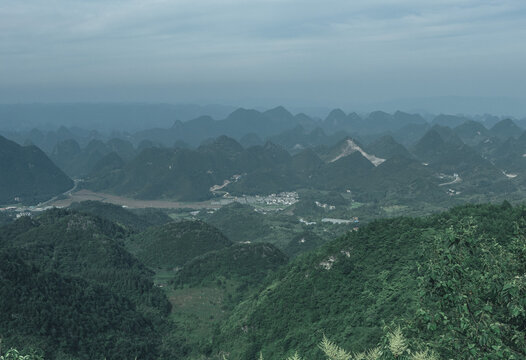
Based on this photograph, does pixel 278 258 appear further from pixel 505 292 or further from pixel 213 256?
pixel 505 292

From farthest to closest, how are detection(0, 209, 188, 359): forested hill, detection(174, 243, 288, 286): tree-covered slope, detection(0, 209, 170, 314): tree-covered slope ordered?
detection(174, 243, 288, 286): tree-covered slope → detection(0, 209, 170, 314): tree-covered slope → detection(0, 209, 188, 359): forested hill

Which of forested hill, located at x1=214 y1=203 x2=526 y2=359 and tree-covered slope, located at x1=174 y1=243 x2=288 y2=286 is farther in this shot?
tree-covered slope, located at x1=174 y1=243 x2=288 y2=286

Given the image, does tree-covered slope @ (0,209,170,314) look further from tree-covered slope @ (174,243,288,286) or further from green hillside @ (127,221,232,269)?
tree-covered slope @ (174,243,288,286)

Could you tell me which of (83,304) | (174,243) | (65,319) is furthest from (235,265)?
(65,319)

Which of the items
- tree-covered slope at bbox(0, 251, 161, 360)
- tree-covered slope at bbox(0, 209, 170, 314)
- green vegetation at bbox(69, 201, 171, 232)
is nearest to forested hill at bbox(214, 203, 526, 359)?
tree-covered slope at bbox(0, 251, 161, 360)

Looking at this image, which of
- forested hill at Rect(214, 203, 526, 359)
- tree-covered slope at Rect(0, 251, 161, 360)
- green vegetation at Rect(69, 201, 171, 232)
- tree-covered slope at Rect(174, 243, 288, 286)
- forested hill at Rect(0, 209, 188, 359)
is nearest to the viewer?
forested hill at Rect(214, 203, 526, 359)

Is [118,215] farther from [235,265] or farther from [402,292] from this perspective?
[402,292]

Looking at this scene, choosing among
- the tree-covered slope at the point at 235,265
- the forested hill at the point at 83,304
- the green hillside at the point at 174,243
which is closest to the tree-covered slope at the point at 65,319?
the forested hill at the point at 83,304

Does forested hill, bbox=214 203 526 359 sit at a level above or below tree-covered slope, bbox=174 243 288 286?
above

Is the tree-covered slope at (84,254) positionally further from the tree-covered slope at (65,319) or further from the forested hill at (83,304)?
the tree-covered slope at (65,319)
